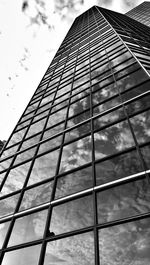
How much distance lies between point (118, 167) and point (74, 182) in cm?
129

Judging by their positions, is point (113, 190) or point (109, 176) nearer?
point (113, 190)

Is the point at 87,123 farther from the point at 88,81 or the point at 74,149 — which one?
the point at 88,81

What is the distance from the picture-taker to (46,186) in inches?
228

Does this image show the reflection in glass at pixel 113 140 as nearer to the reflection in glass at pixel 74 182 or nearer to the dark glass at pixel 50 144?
the reflection in glass at pixel 74 182

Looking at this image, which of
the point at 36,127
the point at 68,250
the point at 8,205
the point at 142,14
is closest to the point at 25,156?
the point at 36,127

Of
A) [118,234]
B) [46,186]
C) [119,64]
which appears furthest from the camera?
[119,64]

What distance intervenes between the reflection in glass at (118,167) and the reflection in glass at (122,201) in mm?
280

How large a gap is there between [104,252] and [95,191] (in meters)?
1.18

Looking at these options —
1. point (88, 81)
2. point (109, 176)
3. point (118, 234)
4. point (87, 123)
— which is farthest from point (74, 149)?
point (88, 81)

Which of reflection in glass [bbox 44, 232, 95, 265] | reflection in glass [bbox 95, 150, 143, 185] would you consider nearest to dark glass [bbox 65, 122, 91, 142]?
reflection in glass [bbox 95, 150, 143, 185]

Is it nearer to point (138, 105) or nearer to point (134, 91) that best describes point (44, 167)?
point (138, 105)

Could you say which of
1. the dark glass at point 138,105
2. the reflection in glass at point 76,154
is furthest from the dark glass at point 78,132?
the dark glass at point 138,105

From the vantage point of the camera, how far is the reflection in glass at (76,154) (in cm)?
584

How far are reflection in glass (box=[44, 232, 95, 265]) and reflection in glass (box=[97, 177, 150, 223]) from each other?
0.63 metres
